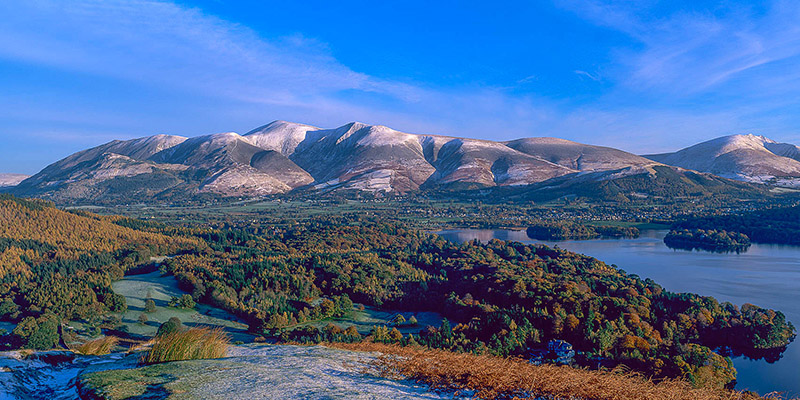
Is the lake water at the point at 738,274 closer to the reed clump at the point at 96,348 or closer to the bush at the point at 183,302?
the reed clump at the point at 96,348

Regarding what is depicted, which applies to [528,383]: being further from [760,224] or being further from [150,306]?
[760,224]

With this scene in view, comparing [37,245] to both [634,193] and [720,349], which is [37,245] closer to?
[720,349]

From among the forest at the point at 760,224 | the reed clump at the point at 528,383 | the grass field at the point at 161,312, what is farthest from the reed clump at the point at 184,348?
the forest at the point at 760,224

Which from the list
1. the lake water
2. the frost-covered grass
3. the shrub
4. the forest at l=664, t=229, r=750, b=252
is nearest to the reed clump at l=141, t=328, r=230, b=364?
the frost-covered grass

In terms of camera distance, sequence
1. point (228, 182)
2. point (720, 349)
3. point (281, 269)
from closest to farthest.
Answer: point (720, 349) < point (281, 269) < point (228, 182)

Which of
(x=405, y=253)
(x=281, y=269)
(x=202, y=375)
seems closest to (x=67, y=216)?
(x=281, y=269)

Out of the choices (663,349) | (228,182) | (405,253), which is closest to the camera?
(663,349)
